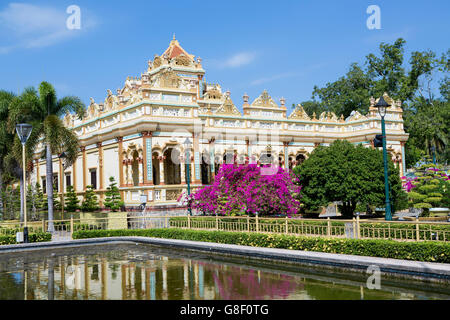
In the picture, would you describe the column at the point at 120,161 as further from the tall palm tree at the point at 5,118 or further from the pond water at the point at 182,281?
the pond water at the point at 182,281

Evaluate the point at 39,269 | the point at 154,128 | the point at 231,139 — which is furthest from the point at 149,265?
the point at 231,139

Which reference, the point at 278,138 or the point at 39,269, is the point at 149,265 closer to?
the point at 39,269

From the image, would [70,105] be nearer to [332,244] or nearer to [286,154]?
[286,154]

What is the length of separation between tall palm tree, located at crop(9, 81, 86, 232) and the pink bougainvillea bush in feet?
26.7

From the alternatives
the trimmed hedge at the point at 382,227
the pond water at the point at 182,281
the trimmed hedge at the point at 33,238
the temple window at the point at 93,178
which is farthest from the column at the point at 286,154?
the pond water at the point at 182,281

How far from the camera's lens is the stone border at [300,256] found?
11273mm

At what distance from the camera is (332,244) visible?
1462cm

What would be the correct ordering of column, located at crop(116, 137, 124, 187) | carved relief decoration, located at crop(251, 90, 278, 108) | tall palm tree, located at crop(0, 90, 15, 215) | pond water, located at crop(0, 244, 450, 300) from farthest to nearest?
1. carved relief decoration, located at crop(251, 90, 278, 108)
2. column, located at crop(116, 137, 124, 187)
3. tall palm tree, located at crop(0, 90, 15, 215)
4. pond water, located at crop(0, 244, 450, 300)

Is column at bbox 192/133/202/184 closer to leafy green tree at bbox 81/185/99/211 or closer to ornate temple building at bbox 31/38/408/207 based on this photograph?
ornate temple building at bbox 31/38/408/207

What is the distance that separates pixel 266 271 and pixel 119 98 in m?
19.9

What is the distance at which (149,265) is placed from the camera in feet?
49.1

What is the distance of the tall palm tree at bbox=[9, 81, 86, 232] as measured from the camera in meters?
24.3

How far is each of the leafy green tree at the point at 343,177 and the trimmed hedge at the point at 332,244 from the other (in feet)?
29.2

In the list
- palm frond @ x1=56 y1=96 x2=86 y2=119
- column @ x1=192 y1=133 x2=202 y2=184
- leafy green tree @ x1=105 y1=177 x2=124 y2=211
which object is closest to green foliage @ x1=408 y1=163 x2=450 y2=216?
column @ x1=192 y1=133 x2=202 y2=184
